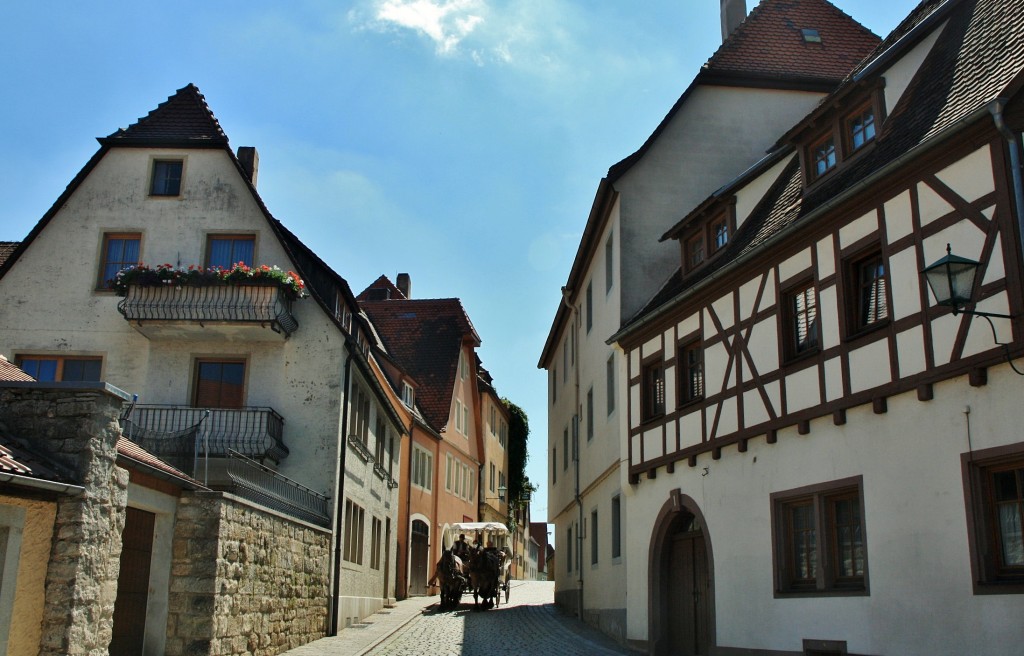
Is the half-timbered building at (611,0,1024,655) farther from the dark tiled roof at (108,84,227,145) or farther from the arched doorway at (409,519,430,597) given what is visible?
the arched doorway at (409,519,430,597)

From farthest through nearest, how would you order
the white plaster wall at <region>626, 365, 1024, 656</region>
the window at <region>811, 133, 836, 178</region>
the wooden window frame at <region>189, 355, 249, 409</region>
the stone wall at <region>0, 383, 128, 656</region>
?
the wooden window frame at <region>189, 355, 249, 409</region>
the window at <region>811, 133, 836, 178</region>
the white plaster wall at <region>626, 365, 1024, 656</region>
the stone wall at <region>0, 383, 128, 656</region>

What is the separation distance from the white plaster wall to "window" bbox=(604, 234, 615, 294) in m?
8.06

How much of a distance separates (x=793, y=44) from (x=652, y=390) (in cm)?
990

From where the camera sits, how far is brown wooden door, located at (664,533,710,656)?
15.8 m

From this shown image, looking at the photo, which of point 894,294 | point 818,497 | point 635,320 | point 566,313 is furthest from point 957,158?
point 566,313

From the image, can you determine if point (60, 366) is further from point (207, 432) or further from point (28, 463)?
point (28, 463)


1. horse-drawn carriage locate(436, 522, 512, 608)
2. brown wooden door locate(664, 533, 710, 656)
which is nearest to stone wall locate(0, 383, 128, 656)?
brown wooden door locate(664, 533, 710, 656)

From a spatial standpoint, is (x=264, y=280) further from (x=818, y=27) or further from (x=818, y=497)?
(x=818, y=27)

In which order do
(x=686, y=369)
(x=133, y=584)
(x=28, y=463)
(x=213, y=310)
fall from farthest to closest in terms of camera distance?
(x=213, y=310)
(x=686, y=369)
(x=133, y=584)
(x=28, y=463)

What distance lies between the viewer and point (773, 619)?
1323cm

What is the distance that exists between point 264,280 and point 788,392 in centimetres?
1116

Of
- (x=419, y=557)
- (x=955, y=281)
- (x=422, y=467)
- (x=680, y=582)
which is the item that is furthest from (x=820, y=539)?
(x=419, y=557)

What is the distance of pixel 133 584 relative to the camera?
40.3 feet

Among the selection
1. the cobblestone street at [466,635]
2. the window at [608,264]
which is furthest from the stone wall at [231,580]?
the window at [608,264]
